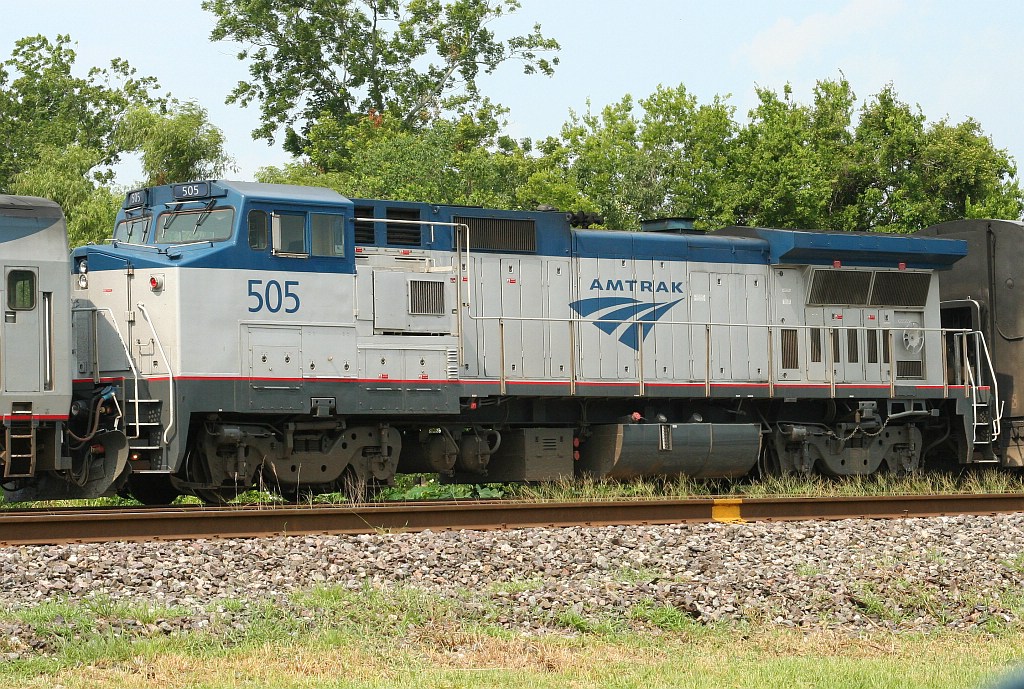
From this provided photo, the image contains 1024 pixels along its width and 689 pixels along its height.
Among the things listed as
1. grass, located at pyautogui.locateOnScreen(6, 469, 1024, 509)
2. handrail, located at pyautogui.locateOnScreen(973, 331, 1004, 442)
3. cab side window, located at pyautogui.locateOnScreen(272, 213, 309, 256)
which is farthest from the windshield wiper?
handrail, located at pyautogui.locateOnScreen(973, 331, 1004, 442)

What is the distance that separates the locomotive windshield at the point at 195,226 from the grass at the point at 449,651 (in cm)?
629

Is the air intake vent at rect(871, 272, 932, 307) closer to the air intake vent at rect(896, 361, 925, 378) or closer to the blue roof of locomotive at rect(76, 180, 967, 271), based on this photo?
the blue roof of locomotive at rect(76, 180, 967, 271)

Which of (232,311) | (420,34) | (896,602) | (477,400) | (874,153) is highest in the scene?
(420,34)

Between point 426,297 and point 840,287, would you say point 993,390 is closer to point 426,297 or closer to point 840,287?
point 840,287

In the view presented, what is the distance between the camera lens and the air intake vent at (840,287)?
56.2 ft

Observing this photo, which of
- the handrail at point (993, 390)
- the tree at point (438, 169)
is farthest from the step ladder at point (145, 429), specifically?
the tree at point (438, 169)

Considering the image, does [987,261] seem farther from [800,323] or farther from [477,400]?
[477,400]

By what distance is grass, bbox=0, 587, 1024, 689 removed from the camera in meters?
6.69

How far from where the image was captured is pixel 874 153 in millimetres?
38500

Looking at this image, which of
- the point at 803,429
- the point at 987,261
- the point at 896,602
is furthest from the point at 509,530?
the point at 987,261

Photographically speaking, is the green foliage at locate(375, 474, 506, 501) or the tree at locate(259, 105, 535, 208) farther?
the tree at locate(259, 105, 535, 208)

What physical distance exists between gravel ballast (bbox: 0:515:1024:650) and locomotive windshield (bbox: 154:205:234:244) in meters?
4.81

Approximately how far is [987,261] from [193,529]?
1297cm

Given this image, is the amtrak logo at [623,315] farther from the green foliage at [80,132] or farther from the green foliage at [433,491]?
the green foliage at [80,132]
